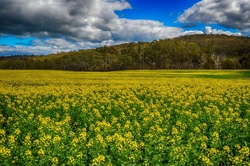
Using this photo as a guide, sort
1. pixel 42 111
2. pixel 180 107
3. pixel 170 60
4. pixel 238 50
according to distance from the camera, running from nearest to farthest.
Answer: pixel 42 111
pixel 180 107
pixel 170 60
pixel 238 50

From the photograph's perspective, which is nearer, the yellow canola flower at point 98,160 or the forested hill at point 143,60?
the yellow canola flower at point 98,160

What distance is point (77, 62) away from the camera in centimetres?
14212

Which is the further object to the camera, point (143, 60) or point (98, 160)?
point (143, 60)

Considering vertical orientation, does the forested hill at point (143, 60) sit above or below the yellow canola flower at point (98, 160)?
above

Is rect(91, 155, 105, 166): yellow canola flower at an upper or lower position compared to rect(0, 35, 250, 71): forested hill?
lower

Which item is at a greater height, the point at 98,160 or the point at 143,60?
the point at 143,60

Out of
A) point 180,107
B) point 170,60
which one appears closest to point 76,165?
point 180,107

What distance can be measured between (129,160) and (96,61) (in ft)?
423

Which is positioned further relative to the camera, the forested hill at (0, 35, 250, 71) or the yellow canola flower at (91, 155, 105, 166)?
the forested hill at (0, 35, 250, 71)

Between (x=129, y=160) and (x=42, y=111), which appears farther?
(x=42, y=111)

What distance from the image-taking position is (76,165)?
8656mm

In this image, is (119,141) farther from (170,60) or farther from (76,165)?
(170,60)

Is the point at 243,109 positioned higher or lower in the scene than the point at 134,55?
lower

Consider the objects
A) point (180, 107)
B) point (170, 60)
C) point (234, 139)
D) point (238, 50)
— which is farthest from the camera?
point (238, 50)
